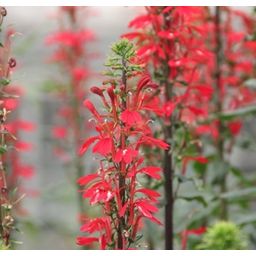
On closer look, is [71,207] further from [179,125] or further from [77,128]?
[179,125]

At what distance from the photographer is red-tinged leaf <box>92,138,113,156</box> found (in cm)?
109

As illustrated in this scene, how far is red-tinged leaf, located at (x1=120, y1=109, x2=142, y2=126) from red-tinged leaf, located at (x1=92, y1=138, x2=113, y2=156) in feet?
0.11

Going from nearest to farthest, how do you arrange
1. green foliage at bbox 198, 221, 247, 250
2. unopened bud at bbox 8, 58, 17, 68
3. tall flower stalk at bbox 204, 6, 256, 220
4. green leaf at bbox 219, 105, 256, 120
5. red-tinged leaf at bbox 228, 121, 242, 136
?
1. unopened bud at bbox 8, 58, 17, 68
2. green foliage at bbox 198, 221, 247, 250
3. green leaf at bbox 219, 105, 256, 120
4. tall flower stalk at bbox 204, 6, 256, 220
5. red-tinged leaf at bbox 228, 121, 242, 136

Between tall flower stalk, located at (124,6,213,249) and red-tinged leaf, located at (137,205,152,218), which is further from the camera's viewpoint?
tall flower stalk, located at (124,6,213,249)

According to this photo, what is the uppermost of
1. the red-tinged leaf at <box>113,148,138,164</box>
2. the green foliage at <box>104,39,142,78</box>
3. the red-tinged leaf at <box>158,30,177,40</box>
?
the red-tinged leaf at <box>158,30,177,40</box>

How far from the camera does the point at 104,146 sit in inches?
43.1

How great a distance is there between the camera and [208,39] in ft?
7.33

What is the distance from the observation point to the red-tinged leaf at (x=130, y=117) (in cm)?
108

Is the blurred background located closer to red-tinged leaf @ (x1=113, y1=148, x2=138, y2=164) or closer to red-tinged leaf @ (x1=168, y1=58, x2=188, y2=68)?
red-tinged leaf @ (x1=168, y1=58, x2=188, y2=68)

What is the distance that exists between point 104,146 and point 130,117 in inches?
1.9

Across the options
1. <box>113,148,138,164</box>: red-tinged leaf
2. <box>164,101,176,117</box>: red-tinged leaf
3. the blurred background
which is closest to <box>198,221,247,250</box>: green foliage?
<box>164,101,176,117</box>: red-tinged leaf

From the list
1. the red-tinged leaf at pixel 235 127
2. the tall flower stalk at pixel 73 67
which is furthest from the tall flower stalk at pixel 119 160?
the tall flower stalk at pixel 73 67

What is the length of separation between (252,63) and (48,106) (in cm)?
207

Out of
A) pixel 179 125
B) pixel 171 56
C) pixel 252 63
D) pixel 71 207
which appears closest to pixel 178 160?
pixel 179 125
